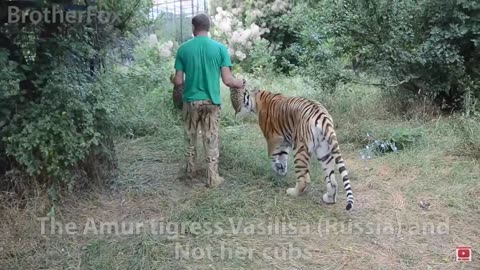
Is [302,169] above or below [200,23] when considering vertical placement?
below

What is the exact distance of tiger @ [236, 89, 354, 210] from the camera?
4883 mm

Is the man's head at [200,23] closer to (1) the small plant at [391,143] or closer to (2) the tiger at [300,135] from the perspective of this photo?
(2) the tiger at [300,135]

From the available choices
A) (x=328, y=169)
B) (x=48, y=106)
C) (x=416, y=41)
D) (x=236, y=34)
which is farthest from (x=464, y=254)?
(x=236, y=34)

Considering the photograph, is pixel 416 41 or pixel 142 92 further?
pixel 416 41

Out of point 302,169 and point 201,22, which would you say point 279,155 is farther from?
point 201,22

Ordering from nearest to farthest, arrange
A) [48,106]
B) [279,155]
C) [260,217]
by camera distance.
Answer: [48,106] < [260,217] < [279,155]

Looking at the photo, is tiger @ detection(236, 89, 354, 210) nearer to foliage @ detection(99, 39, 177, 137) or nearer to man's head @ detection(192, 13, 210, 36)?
man's head @ detection(192, 13, 210, 36)

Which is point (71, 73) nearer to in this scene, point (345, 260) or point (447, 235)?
point (345, 260)

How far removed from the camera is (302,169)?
198 inches

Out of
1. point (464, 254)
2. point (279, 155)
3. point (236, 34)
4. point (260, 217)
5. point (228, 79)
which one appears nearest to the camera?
point (464, 254)

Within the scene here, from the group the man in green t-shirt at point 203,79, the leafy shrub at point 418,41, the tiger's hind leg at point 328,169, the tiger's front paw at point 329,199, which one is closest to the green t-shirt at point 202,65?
the man in green t-shirt at point 203,79

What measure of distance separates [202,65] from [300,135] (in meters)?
1.25

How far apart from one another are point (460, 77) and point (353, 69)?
1839 millimetres

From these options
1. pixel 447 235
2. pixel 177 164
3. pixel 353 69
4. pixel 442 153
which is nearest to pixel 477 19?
pixel 353 69
